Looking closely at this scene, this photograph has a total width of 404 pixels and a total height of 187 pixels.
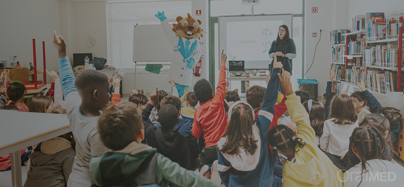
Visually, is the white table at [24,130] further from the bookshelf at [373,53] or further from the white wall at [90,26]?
the white wall at [90,26]

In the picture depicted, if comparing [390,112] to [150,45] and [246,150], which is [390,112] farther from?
[150,45]

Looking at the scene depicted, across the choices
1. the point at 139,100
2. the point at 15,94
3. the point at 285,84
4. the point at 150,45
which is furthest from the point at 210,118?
the point at 150,45

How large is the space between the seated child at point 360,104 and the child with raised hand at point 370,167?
0.16m

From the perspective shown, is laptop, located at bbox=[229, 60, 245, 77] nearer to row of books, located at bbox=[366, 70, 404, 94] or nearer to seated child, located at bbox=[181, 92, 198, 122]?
row of books, located at bbox=[366, 70, 404, 94]

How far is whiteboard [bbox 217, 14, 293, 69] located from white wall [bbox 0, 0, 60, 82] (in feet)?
15.4

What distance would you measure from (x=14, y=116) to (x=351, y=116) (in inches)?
87.6

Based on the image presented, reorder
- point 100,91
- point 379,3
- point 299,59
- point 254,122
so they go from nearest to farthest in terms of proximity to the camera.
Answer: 1. point 100,91
2. point 254,122
3. point 379,3
4. point 299,59

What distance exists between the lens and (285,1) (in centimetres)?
664

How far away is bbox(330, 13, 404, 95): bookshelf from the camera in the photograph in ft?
10.6

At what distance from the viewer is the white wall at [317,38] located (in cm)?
611

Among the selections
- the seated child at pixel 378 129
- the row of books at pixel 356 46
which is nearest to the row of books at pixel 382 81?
the row of books at pixel 356 46

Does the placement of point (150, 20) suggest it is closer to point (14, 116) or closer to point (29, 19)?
point (29, 19)

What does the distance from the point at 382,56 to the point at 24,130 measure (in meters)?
3.95

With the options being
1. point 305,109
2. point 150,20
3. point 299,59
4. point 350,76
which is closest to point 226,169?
point 305,109
